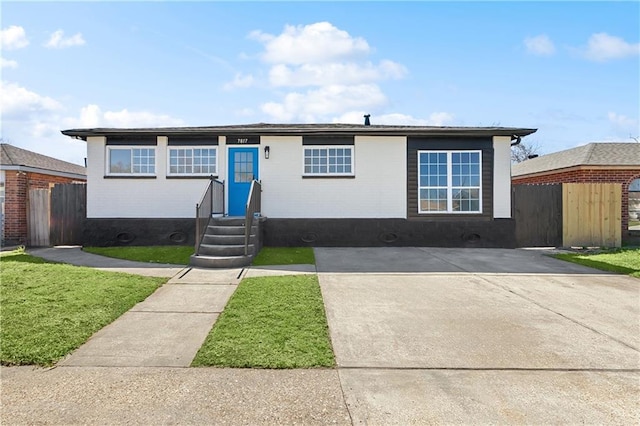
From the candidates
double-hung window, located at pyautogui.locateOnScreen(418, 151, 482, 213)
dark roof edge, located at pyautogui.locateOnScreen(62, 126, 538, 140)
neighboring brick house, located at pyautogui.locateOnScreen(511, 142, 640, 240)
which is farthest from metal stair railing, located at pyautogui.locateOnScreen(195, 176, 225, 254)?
neighboring brick house, located at pyautogui.locateOnScreen(511, 142, 640, 240)

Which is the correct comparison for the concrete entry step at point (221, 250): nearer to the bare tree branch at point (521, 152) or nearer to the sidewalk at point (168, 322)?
the sidewalk at point (168, 322)

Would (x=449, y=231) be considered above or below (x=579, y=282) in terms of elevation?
above

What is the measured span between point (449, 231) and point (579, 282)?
4.78 metres

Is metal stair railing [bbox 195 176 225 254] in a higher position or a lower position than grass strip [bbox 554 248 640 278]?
higher

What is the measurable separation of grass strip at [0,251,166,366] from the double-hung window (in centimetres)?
846

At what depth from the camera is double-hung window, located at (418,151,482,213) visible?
Answer: 11500mm

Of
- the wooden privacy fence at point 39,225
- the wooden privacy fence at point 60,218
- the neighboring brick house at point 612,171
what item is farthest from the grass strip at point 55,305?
the neighboring brick house at point 612,171

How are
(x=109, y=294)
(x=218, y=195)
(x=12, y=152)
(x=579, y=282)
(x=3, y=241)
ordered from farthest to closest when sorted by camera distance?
(x=12, y=152) < (x=3, y=241) < (x=218, y=195) < (x=579, y=282) < (x=109, y=294)

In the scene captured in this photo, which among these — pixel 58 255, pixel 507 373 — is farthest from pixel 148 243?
pixel 507 373

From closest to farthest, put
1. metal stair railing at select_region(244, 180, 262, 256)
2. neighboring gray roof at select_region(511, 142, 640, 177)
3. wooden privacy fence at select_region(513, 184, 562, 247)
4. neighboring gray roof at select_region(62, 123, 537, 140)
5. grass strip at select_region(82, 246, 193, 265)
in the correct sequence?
1. metal stair railing at select_region(244, 180, 262, 256)
2. grass strip at select_region(82, 246, 193, 265)
3. neighboring gray roof at select_region(62, 123, 537, 140)
4. wooden privacy fence at select_region(513, 184, 562, 247)
5. neighboring gray roof at select_region(511, 142, 640, 177)

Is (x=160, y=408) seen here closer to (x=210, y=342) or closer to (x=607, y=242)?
(x=210, y=342)

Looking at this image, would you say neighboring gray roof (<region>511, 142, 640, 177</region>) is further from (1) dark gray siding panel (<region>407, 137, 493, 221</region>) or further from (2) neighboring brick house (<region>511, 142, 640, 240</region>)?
(1) dark gray siding panel (<region>407, 137, 493, 221</region>)

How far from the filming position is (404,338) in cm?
400

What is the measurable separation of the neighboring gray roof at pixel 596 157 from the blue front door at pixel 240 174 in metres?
11.9
